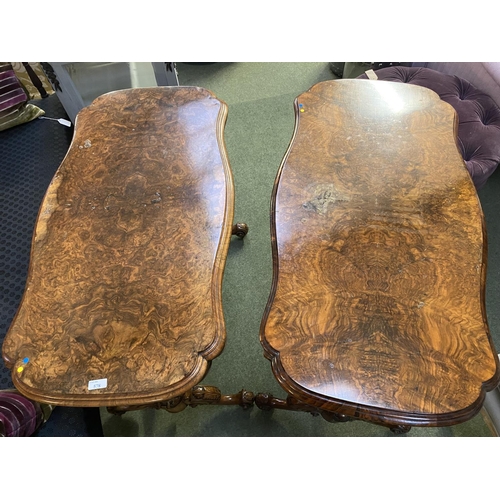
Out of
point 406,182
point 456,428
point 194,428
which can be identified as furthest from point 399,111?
point 194,428

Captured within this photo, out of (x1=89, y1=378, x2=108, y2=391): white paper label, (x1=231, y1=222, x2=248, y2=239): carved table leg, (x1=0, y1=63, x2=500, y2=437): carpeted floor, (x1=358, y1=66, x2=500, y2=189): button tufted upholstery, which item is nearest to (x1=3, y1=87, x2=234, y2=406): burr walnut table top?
(x1=89, y1=378, x2=108, y2=391): white paper label

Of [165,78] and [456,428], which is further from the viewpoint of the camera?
[165,78]

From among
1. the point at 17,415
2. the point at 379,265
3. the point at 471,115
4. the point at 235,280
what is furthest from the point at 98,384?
the point at 471,115

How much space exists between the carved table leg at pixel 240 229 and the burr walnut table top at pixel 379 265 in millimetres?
559

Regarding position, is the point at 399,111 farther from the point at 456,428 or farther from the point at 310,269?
the point at 456,428

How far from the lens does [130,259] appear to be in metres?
0.98

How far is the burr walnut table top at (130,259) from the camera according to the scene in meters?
0.83

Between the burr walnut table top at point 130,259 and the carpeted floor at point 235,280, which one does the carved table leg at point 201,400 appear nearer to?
the carpeted floor at point 235,280

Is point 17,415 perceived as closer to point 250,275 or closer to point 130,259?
point 130,259

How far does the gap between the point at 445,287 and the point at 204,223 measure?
24.3 inches

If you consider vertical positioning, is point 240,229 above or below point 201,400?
above

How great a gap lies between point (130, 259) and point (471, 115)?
4.65 feet

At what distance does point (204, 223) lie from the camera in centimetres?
102

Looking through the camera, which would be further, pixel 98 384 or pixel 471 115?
pixel 471 115
